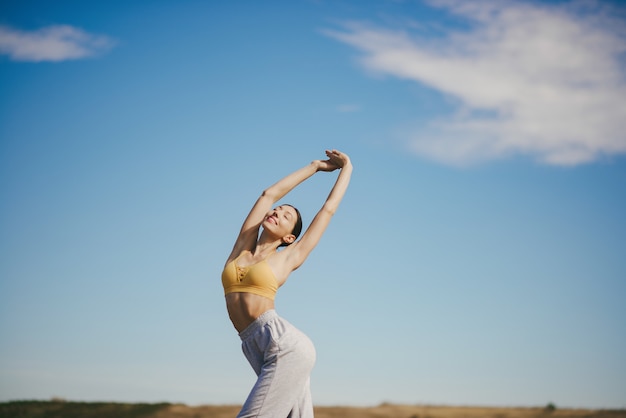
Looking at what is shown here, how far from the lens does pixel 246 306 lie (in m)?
6.84

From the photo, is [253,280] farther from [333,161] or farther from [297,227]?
[333,161]

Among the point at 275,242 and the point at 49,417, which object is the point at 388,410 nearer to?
the point at 49,417

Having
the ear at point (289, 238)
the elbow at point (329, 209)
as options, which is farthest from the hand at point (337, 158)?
the ear at point (289, 238)

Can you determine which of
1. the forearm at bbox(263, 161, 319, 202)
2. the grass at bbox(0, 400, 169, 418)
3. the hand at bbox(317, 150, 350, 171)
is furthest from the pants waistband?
the grass at bbox(0, 400, 169, 418)

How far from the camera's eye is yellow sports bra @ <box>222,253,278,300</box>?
6859mm

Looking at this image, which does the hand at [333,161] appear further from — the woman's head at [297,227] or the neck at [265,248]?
the neck at [265,248]

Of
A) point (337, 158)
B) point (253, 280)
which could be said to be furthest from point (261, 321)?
point (337, 158)

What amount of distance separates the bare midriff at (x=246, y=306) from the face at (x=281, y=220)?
2.26 ft

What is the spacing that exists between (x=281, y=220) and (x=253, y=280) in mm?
707

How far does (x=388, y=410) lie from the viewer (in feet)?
57.2

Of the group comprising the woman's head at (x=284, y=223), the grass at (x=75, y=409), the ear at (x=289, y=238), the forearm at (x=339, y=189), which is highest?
the forearm at (x=339, y=189)

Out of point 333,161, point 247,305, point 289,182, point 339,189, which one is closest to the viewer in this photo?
point 247,305

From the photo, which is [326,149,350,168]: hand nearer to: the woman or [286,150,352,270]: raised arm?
[286,150,352,270]: raised arm

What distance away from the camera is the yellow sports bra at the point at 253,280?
6.86m
